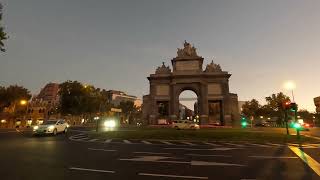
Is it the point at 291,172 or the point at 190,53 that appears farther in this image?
the point at 190,53

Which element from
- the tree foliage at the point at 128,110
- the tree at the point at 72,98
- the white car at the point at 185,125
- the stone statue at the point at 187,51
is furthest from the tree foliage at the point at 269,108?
the tree foliage at the point at 128,110

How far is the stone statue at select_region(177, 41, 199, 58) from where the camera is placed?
73.8m

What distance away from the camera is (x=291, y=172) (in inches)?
380

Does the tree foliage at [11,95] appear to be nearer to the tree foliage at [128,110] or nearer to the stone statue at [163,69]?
the stone statue at [163,69]

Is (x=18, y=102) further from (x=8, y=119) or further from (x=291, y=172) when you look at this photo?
(x=291, y=172)

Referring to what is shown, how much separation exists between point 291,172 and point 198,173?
3.36 m

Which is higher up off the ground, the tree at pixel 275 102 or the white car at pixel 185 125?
A: the tree at pixel 275 102

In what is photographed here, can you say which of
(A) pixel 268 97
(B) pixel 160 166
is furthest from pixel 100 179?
(A) pixel 268 97

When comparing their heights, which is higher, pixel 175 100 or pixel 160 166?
pixel 175 100

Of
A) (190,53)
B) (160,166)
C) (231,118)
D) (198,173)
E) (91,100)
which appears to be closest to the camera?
(198,173)

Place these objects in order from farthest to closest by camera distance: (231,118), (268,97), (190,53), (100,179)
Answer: (268,97) < (190,53) < (231,118) < (100,179)

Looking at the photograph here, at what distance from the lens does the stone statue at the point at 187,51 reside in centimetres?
7375

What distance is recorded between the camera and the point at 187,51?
73938mm

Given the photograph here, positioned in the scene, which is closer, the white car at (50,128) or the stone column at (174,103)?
the white car at (50,128)
